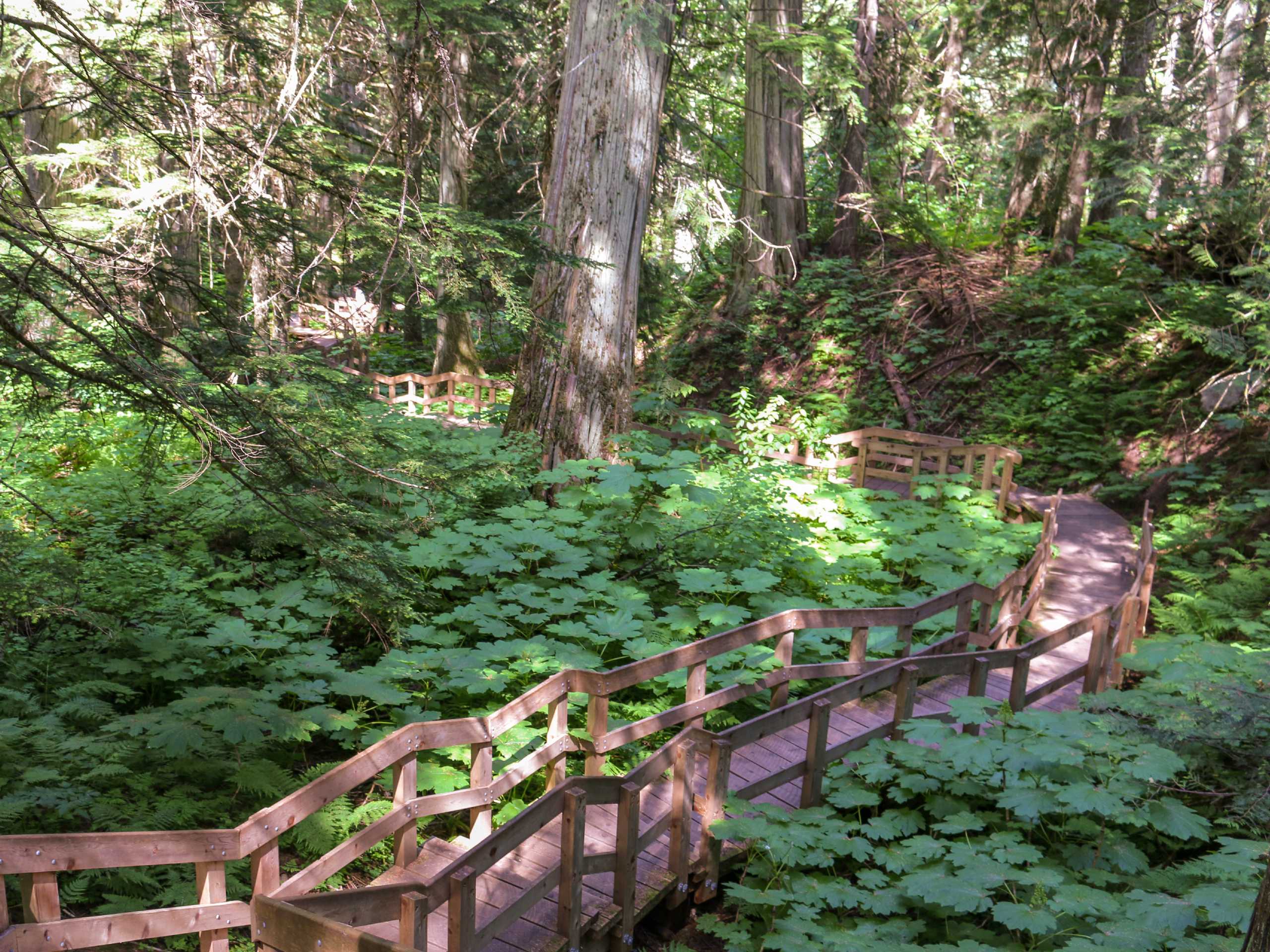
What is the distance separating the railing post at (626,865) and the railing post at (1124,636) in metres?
5.08

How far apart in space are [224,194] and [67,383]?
8.44ft

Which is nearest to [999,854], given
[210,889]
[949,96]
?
[210,889]

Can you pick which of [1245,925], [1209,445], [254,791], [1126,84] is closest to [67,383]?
[254,791]

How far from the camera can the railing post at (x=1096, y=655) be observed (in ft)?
23.4

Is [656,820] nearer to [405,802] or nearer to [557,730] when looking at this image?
[557,730]

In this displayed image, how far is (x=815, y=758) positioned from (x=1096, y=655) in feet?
10.1

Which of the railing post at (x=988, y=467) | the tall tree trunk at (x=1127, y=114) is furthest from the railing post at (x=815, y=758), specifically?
the tall tree trunk at (x=1127, y=114)

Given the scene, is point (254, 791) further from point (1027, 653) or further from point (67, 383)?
point (1027, 653)

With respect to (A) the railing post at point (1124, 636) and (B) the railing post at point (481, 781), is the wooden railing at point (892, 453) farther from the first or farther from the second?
(B) the railing post at point (481, 781)

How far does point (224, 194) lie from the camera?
6.41 meters

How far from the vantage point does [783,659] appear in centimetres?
607

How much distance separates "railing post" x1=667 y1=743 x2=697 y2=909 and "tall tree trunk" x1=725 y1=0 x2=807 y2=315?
13.3m

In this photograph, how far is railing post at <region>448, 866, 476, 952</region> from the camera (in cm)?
320

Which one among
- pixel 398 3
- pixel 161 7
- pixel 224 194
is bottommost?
pixel 224 194
